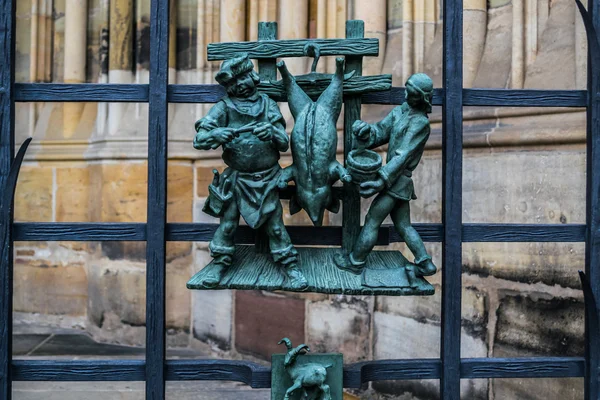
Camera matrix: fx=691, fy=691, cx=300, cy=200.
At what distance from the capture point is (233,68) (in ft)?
6.21

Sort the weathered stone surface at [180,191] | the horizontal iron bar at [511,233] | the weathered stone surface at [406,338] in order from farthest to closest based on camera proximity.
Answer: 1. the weathered stone surface at [180,191]
2. the weathered stone surface at [406,338]
3. the horizontal iron bar at [511,233]

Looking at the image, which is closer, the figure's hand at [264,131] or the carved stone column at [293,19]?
the figure's hand at [264,131]

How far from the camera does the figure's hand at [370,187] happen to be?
74.8 inches

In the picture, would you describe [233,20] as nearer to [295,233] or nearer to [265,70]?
[265,70]

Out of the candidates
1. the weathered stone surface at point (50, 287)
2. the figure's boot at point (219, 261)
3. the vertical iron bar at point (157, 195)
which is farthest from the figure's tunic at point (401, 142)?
the weathered stone surface at point (50, 287)

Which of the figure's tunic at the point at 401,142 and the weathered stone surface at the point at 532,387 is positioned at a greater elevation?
the figure's tunic at the point at 401,142

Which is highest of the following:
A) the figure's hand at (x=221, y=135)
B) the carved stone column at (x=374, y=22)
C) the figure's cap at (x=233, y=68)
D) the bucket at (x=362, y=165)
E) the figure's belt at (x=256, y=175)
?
the carved stone column at (x=374, y=22)

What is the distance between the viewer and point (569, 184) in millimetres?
2561

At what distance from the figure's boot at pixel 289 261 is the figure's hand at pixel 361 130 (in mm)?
366

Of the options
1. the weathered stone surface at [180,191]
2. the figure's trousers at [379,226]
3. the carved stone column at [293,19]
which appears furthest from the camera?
the weathered stone surface at [180,191]

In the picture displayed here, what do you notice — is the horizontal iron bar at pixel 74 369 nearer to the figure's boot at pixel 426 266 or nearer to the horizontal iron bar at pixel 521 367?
the figure's boot at pixel 426 266

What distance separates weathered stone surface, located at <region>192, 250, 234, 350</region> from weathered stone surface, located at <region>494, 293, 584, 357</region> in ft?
5.03

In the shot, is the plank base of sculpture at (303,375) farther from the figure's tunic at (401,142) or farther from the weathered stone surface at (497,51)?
the weathered stone surface at (497,51)

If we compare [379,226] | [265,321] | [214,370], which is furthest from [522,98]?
[265,321]
